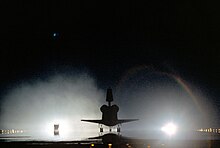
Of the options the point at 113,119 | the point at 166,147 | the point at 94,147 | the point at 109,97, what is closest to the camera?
the point at 166,147

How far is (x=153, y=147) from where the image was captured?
45.4 m

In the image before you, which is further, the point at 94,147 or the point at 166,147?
the point at 94,147

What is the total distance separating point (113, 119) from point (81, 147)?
155 feet

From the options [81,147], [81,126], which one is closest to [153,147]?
[81,147]

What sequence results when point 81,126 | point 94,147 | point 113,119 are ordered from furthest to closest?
point 81,126
point 113,119
point 94,147

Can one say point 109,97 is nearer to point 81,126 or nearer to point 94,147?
point 94,147

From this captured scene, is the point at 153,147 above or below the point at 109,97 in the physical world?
below

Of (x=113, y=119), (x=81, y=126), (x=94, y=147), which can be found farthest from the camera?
(x=81, y=126)

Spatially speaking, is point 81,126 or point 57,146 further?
point 81,126

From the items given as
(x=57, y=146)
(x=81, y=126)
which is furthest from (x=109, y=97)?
(x=81, y=126)

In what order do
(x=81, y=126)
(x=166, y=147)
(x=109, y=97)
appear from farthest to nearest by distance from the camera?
(x=81, y=126), (x=109, y=97), (x=166, y=147)

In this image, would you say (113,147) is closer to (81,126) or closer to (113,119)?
(113,119)

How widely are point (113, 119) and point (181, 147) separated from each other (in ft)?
170

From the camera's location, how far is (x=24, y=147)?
49.5 meters
